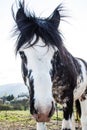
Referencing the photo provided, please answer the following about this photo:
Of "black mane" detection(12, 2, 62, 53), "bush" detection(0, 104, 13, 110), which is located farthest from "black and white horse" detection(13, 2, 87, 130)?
"bush" detection(0, 104, 13, 110)

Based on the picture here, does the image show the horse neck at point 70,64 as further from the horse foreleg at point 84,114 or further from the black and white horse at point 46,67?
the horse foreleg at point 84,114

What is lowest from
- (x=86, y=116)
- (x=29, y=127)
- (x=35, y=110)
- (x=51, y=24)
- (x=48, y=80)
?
(x=29, y=127)

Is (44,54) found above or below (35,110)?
above

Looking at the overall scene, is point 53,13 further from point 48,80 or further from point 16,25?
point 48,80

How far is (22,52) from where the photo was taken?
5.72m

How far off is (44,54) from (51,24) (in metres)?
0.87

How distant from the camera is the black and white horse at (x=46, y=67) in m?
4.91

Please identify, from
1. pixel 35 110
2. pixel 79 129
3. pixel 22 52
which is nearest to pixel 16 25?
pixel 22 52

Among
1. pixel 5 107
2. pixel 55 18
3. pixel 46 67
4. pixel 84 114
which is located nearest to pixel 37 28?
pixel 55 18

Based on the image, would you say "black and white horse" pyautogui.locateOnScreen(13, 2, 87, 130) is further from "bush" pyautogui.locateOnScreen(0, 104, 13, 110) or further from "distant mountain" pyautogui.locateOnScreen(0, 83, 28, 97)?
"bush" pyautogui.locateOnScreen(0, 104, 13, 110)

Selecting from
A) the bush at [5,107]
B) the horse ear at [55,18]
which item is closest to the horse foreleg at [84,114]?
the horse ear at [55,18]

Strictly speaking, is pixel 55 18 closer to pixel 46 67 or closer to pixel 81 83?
pixel 46 67

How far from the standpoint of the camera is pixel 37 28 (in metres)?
5.84

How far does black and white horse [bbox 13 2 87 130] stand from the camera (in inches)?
193
